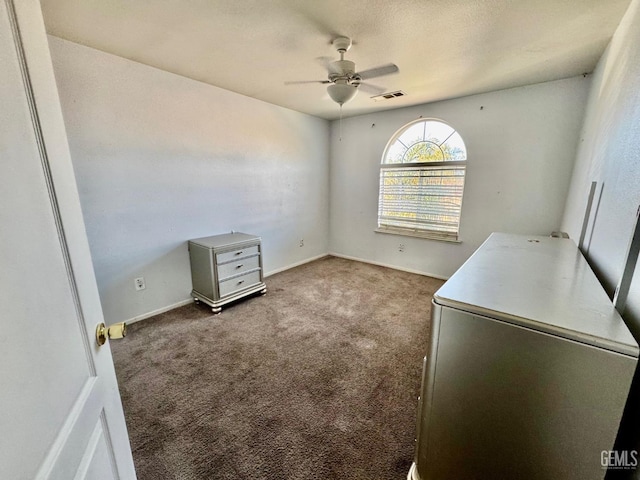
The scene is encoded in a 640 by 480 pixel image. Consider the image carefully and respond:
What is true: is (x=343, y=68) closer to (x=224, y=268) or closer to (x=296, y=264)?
(x=224, y=268)

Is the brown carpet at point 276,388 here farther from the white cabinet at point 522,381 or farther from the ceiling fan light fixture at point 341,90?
the ceiling fan light fixture at point 341,90

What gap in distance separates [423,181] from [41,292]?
13.1ft

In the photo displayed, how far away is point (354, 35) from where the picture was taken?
190cm

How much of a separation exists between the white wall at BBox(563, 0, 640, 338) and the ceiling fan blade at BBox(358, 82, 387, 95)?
1.80 m

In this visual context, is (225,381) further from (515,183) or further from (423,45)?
(515,183)

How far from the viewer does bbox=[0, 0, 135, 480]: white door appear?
41 centimetres

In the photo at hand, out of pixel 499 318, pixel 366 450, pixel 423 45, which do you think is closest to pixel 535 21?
pixel 423 45

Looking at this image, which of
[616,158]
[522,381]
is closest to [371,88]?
[616,158]

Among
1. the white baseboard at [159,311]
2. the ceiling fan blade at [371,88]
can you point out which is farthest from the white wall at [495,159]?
the white baseboard at [159,311]

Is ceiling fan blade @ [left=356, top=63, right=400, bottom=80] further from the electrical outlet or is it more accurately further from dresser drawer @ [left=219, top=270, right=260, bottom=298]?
the electrical outlet

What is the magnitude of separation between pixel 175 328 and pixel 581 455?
9.11 feet

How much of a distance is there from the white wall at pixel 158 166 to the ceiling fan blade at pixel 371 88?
1337 millimetres

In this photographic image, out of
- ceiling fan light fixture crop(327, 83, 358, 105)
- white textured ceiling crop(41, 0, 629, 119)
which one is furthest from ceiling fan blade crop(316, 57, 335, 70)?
ceiling fan light fixture crop(327, 83, 358, 105)

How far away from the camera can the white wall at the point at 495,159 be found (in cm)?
278
